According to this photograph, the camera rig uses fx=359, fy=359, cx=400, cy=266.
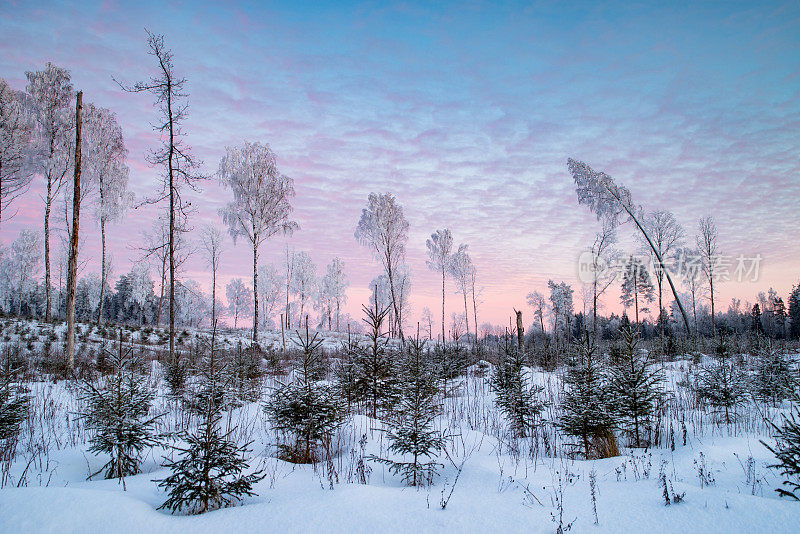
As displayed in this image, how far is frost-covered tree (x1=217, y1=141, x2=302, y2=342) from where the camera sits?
1994cm

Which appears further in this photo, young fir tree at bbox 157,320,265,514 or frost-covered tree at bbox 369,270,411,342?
frost-covered tree at bbox 369,270,411,342

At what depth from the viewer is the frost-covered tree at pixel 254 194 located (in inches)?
785

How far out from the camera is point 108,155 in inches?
838

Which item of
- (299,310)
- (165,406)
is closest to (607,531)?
(165,406)

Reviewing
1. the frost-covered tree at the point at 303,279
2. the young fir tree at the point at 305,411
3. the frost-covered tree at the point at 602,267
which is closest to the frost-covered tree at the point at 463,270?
the frost-covered tree at the point at 602,267

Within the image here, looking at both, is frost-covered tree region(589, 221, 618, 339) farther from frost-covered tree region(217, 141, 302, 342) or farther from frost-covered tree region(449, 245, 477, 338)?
frost-covered tree region(217, 141, 302, 342)

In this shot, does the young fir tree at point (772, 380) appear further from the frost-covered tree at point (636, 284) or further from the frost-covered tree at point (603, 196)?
the frost-covered tree at point (636, 284)

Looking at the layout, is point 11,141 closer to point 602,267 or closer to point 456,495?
point 456,495

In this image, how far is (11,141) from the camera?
16703mm

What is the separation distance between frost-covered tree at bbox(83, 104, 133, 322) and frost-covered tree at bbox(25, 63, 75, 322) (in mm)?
974

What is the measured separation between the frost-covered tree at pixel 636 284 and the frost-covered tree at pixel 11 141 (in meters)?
37.5

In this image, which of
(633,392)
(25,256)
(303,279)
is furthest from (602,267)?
(25,256)

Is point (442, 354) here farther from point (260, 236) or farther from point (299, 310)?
point (299, 310)

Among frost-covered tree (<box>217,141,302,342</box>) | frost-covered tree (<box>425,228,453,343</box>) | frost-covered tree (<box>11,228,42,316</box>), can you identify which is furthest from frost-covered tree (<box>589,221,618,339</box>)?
frost-covered tree (<box>11,228,42,316</box>)
